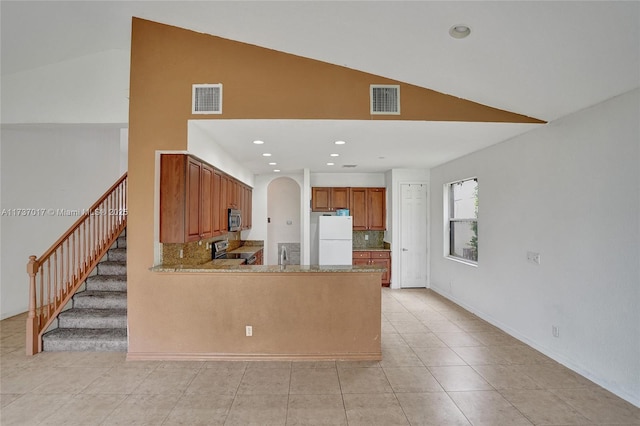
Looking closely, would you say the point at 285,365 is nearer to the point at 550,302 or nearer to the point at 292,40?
the point at 550,302

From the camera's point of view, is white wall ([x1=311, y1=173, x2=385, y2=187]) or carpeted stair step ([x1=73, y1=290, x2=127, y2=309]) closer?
carpeted stair step ([x1=73, y1=290, x2=127, y2=309])

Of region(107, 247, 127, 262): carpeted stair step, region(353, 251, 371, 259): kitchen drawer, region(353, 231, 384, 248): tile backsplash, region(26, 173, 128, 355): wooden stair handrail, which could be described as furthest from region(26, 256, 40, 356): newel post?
region(353, 231, 384, 248): tile backsplash

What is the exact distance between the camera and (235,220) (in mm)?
5336

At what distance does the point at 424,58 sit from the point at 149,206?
115 inches

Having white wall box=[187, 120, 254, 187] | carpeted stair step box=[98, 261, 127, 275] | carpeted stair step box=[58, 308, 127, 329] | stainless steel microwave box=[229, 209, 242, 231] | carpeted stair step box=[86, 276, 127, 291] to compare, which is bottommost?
carpeted stair step box=[58, 308, 127, 329]

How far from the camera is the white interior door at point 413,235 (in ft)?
21.7

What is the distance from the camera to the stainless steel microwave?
16.8 ft

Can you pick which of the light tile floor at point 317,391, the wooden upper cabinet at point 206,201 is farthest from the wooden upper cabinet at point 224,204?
the light tile floor at point 317,391

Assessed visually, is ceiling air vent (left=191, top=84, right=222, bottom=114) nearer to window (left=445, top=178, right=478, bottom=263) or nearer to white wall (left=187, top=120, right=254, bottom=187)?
white wall (left=187, top=120, right=254, bottom=187)

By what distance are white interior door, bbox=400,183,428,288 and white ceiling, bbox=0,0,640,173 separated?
87.9 inches

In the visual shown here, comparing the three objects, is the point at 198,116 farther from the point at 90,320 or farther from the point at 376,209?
the point at 376,209

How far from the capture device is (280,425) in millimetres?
2367

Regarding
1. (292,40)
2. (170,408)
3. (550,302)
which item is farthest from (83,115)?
(550,302)

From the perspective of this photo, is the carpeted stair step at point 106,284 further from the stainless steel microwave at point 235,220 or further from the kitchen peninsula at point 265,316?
the stainless steel microwave at point 235,220
